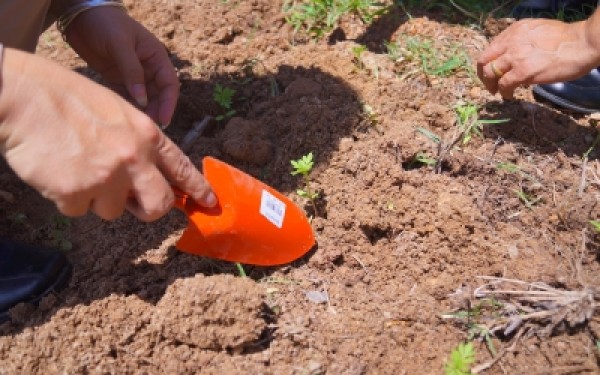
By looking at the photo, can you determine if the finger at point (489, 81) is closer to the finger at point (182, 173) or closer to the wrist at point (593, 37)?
the wrist at point (593, 37)

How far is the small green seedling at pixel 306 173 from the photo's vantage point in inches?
68.6

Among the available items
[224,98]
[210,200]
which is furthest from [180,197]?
[224,98]

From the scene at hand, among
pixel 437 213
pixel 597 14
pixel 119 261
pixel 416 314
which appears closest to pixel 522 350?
pixel 416 314

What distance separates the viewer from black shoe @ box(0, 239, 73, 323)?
1659 mm

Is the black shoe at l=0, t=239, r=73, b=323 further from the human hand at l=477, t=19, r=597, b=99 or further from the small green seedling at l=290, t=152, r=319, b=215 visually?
the human hand at l=477, t=19, r=597, b=99

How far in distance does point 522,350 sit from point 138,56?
1.37 meters

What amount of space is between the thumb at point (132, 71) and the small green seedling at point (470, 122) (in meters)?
0.98

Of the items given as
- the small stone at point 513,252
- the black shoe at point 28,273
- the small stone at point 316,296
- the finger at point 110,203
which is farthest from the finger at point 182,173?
the small stone at point 513,252

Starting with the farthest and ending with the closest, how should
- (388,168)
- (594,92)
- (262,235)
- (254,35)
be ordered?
1. (254,35)
2. (594,92)
3. (388,168)
4. (262,235)

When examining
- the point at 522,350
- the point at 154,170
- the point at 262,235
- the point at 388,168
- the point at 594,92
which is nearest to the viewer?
the point at 154,170

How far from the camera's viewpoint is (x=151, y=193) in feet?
4.16

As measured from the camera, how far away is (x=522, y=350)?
4.99 feet

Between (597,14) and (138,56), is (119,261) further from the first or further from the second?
(597,14)

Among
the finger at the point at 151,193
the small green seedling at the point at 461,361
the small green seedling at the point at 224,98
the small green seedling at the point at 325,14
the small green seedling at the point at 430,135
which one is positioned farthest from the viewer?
the small green seedling at the point at 325,14
